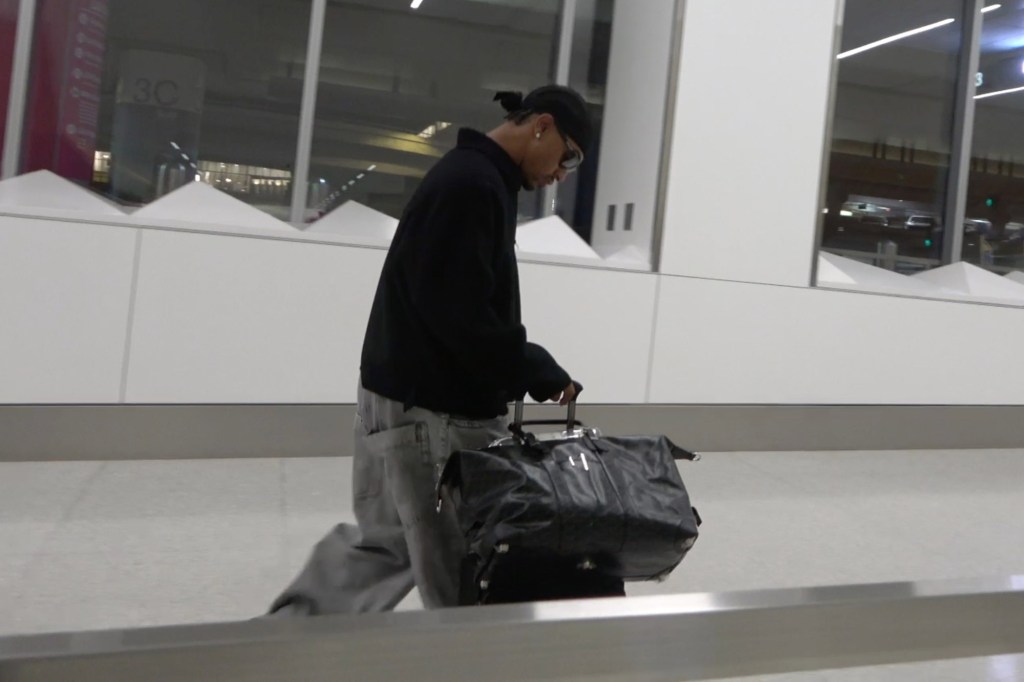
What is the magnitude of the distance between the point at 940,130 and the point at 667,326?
12.0ft

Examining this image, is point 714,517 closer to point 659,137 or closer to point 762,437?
point 762,437

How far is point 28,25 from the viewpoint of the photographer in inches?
213

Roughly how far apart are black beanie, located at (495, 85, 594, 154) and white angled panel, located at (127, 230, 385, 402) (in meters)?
3.28

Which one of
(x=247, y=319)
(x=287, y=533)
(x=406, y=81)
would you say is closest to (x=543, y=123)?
(x=287, y=533)

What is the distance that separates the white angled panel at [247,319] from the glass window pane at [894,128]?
12.7ft

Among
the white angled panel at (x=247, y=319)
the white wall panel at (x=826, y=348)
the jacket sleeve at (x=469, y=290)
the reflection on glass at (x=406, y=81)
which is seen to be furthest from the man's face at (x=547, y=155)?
the reflection on glass at (x=406, y=81)

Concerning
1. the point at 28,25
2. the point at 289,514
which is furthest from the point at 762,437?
the point at 28,25

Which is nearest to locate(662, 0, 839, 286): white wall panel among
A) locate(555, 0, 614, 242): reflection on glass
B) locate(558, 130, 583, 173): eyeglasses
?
locate(555, 0, 614, 242): reflection on glass

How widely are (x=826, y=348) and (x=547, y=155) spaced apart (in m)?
4.72

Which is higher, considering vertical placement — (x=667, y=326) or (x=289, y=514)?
(x=667, y=326)

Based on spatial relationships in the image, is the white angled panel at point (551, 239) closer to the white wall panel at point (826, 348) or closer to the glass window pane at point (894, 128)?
the white wall panel at point (826, 348)

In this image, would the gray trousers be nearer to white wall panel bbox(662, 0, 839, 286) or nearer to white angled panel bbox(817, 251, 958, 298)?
white wall panel bbox(662, 0, 839, 286)

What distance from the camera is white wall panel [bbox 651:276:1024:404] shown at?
597 centimetres

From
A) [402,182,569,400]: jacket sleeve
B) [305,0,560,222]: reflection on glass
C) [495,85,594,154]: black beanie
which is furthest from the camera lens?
[305,0,560,222]: reflection on glass
